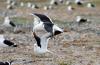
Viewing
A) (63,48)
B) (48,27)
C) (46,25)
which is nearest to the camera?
(48,27)

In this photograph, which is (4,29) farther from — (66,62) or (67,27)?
(66,62)

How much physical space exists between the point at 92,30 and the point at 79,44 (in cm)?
441

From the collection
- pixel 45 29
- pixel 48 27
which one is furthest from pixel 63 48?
pixel 48 27

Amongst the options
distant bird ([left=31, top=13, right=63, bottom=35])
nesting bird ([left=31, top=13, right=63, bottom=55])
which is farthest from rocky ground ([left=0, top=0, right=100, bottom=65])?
distant bird ([left=31, top=13, right=63, bottom=35])

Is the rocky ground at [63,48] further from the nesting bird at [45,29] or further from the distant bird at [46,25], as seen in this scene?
the distant bird at [46,25]

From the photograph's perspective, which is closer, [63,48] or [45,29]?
[45,29]

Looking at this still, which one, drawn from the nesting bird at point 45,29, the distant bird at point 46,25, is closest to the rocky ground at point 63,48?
the nesting bird at point 45,29

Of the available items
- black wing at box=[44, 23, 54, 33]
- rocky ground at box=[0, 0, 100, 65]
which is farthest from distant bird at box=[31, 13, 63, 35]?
rocky ground at box=[0, 0, 100, 65]

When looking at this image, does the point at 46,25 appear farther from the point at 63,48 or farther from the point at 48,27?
the point at 63,48

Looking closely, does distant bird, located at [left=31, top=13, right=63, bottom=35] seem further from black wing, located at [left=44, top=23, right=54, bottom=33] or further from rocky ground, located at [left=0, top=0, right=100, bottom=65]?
rocky ground, located at [left=0, top=0, right=100, bottom=65]

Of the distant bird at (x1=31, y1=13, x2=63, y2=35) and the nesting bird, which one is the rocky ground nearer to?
the nesting bird

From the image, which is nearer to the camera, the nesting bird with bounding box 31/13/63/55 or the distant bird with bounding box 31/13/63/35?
the nesting bird with bounding box 31/13/63/55

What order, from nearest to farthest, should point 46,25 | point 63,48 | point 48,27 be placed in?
point 48,27 → point 46,25 → point 63,48

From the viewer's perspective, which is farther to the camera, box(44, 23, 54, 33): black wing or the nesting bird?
box(44, 23, 54, 33): black wing
